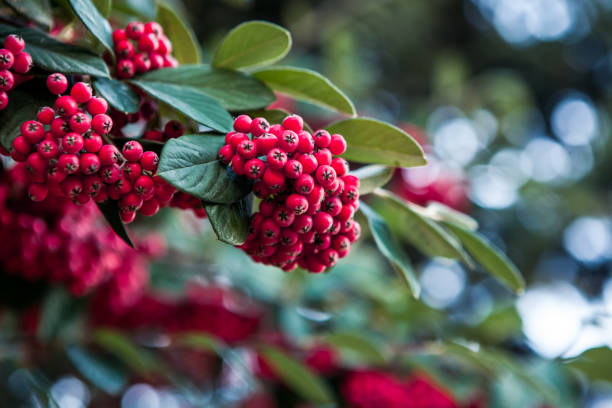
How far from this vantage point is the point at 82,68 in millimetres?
850

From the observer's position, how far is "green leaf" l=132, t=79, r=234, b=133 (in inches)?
34.5

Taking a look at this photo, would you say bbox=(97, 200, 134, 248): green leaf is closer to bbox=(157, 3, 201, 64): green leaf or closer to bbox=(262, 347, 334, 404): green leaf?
bbox=(157, 3, 201, 64): green leaf

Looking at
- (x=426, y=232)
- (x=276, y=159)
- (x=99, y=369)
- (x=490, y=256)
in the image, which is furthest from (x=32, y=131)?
(x=99, y=369)

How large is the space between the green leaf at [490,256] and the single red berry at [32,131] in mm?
793

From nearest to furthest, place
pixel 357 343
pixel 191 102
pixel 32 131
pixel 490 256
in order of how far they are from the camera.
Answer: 1. pixel 32 131
2. pixel 191 102
3. pixel 490 256
4. pixel 357 343

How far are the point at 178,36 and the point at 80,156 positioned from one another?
0.49 meters

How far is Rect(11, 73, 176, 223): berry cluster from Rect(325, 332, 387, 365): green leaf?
1034mm

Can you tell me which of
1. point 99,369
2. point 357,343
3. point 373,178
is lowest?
point 99,369

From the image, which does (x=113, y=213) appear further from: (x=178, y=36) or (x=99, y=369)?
(x=99, y=369)

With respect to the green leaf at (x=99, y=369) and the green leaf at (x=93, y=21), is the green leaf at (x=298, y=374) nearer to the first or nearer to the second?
the green leaf at (x=99, y=369)

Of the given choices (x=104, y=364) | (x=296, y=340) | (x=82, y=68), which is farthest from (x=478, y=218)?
(x=82, y=68)

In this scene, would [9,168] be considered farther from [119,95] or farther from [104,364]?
[104,364]

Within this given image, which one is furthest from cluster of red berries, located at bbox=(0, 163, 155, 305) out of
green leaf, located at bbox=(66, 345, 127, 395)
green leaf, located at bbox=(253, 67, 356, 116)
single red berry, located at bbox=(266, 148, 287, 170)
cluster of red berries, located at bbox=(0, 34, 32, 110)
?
single red berry, located at bbox=(266, 148, 287, 170)

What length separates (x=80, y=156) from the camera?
0.79 meters
